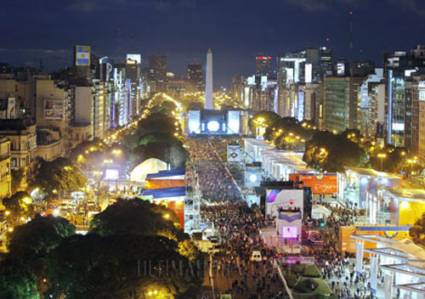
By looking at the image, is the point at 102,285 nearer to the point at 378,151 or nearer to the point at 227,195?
the point at 227,195

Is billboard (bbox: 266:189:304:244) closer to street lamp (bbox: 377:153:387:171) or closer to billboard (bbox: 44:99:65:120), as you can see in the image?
street lamp (bbox: 377:153:387:171)

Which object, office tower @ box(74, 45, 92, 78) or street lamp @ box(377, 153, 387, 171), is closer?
street lamp @ box(377, 153, 387, 171)

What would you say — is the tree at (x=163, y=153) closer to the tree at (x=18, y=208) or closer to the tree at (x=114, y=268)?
the tree at (x=18, y=208)

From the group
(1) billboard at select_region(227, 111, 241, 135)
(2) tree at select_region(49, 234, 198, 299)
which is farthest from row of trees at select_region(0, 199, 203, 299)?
(1) billboard at select_region(227, 111, 241, 135)

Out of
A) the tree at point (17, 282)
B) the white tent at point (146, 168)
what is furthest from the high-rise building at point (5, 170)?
the tree at point (17, 282)

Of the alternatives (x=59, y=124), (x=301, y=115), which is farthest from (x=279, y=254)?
(x=301, y=115)

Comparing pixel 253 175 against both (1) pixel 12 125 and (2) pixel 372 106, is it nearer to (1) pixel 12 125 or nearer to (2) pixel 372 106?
(1) pixel 12 125
